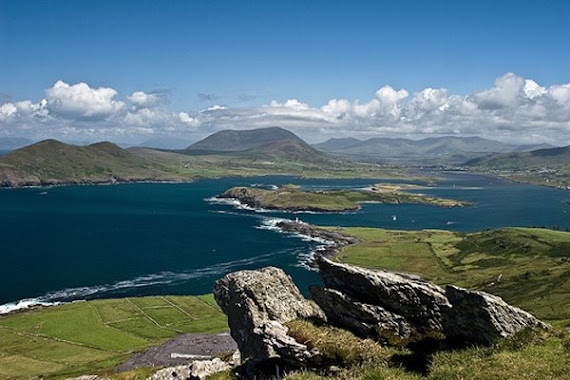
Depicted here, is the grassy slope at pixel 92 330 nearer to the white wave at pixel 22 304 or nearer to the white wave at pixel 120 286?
the white wave at pixel 22 304

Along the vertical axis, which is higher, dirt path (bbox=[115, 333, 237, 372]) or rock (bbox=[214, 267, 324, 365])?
rock (bbox=[214, 267, 324, 365])

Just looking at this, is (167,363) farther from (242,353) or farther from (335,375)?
(335,375)

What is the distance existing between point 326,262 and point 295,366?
25.2ft

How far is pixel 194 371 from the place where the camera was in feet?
108

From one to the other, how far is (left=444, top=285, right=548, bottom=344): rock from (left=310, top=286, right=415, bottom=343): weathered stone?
312 centimetres

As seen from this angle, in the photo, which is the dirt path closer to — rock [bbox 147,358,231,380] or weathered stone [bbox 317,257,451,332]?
rock [bbox 147,358,231,380]

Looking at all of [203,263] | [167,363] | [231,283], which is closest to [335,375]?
[231,283]

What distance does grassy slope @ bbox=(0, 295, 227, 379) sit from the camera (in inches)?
3607

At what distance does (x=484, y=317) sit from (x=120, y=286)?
15765 cm

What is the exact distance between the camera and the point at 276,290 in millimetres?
35438

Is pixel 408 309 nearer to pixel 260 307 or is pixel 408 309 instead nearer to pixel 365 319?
pixel 365 319

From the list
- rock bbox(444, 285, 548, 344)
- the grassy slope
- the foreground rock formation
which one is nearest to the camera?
rock bbox(444, 285, 548, 344)

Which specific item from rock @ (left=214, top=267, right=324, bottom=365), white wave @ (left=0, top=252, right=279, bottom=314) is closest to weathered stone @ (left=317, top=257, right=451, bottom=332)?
rock @ (left=214, top=267, right=324, bottom=365)

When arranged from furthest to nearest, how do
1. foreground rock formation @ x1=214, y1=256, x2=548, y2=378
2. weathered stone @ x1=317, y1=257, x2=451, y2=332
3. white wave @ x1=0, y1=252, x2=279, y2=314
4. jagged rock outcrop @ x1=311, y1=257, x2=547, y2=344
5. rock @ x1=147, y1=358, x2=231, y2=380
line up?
white wave @ x1=0, y1=252, x2=279, y2=314 → rock @ x1=147, y1=358, x2=231, y2=380 → weathered stone @ x1=317, y1=257, x2=451, y2=332 → foreground rock formation @ x1=214, y1=256, x2=548, y2=378 → jagged rock outcrop @ x1=311, y1=257, x2=547, y2=344
